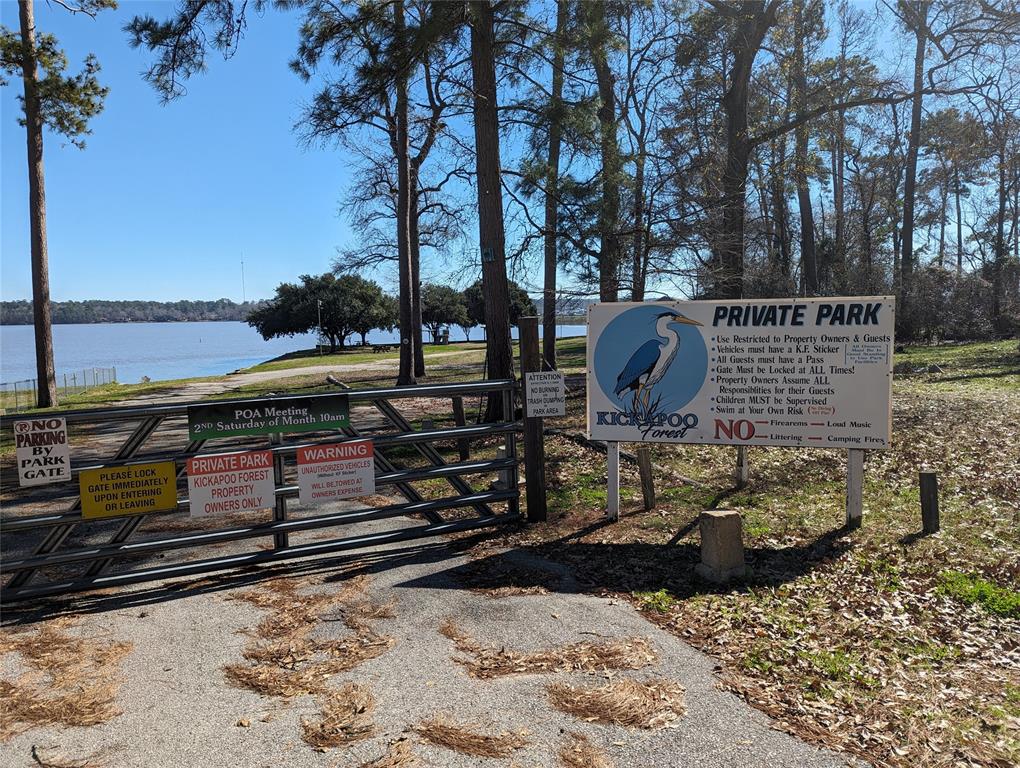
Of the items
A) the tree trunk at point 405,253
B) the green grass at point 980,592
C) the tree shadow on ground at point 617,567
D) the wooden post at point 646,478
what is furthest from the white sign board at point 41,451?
the tree trunk at point 405,253

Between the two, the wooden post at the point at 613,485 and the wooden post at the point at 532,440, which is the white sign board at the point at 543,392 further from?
the wooden post at the point at 613,485

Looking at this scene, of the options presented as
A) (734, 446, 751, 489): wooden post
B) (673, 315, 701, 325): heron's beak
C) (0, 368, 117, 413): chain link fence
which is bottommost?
(734, 446, 751, 489): wooden post

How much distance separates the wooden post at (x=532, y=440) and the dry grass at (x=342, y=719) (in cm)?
357

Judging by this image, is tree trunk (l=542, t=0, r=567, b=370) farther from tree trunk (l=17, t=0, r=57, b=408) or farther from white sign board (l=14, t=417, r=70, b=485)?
tree trunk (l=17, t=0, r=57, b=408)

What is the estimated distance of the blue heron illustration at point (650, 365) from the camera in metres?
7.04

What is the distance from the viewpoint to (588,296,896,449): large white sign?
6.57 metres

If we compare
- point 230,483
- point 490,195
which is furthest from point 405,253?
point 230,483

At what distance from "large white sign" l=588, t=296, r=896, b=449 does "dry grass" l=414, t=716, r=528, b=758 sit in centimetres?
406

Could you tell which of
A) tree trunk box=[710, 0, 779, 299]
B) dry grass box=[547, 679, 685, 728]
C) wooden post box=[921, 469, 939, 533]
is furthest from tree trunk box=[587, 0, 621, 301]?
dry grass box=[547, 679, 685, 728]

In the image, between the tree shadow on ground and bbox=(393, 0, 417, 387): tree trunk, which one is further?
bbox=(393, 0, 417, 387): tree trunk

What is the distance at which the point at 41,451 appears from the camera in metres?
5.08

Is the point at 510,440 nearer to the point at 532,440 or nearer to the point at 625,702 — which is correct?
the point at 532,440

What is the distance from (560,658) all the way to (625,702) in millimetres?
627

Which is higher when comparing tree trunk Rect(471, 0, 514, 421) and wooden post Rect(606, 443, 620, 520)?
tree trunk Rect(471, 0, 514, 421)
